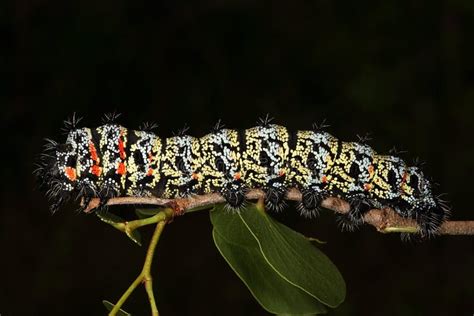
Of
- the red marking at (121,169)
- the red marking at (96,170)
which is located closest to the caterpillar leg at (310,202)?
the red marking at (121,169)

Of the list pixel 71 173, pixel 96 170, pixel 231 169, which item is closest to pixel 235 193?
pixel 231 169

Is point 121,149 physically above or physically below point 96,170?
above

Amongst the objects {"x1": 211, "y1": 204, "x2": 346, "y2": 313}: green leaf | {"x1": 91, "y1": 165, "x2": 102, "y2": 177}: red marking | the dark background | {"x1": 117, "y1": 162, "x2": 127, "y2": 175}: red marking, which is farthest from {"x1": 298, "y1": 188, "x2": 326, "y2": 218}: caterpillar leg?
the dark background

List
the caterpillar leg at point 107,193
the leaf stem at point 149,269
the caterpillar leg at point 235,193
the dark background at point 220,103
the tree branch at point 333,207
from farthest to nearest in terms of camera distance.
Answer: the dark background at point 220,103 < the caterpillar leg at point 107,193 < the caterpillar leg at point 235,193 < the tree branch at point 333,207 < the leaf stem at point 149,269

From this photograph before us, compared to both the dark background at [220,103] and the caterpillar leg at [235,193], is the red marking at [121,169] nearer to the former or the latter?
the caterpillar leg at [235,193]

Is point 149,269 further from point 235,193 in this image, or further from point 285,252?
point 235,193
